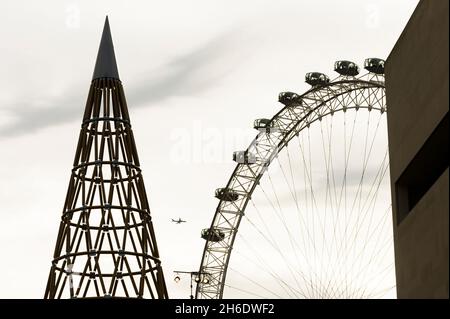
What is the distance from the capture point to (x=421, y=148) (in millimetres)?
35344

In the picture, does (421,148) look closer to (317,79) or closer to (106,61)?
(106,61)

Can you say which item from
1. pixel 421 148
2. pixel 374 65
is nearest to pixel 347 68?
pixel 374 65

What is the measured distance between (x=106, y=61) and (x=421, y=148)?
58.5ft

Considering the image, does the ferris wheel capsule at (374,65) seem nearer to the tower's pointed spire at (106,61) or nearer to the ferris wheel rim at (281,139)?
the ferris wheel rim at (281,139)

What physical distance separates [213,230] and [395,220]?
47003mm

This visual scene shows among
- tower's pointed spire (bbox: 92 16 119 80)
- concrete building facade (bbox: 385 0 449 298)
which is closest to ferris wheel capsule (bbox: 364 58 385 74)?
tower's pointed spire (bbox: 92 16 119 80)

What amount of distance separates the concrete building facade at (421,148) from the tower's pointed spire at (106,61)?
43.9 ft

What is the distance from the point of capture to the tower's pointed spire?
4794cm

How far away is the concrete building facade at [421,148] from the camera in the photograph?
3173cm

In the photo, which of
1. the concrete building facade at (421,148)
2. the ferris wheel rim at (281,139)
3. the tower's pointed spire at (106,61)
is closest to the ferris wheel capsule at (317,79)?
the ferris wheel rim at (281,139)
